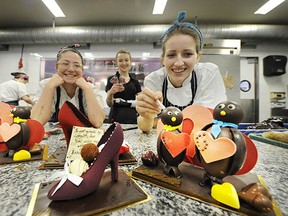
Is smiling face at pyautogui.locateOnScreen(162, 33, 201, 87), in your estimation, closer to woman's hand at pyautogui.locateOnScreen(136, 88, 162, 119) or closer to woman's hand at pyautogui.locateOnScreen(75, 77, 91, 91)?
woman's hand at pyautogui.locateOnScreen(136, 88, 162, 119)

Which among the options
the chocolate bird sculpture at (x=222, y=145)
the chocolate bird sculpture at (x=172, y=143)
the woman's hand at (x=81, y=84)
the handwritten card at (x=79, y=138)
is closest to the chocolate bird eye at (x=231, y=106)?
the chocolate bird sculpture at (x=222, y=145)

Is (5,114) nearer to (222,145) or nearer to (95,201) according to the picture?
(95,201)

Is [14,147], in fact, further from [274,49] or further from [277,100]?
[274,49]

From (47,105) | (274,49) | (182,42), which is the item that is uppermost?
(274,49)

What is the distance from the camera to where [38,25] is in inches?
143

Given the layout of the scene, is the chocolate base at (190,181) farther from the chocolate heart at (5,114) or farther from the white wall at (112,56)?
the white wall at (112,56)

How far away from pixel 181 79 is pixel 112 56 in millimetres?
3634

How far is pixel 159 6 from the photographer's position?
→ 113 inches

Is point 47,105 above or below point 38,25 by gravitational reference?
below

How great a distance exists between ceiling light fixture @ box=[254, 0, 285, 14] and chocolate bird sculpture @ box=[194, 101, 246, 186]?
3.44 m

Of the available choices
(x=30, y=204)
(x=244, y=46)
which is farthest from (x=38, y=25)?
(x=244, y=46)

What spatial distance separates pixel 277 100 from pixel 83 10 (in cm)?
472

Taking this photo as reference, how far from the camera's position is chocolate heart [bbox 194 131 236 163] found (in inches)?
12.5

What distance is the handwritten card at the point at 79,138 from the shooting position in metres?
0.46
